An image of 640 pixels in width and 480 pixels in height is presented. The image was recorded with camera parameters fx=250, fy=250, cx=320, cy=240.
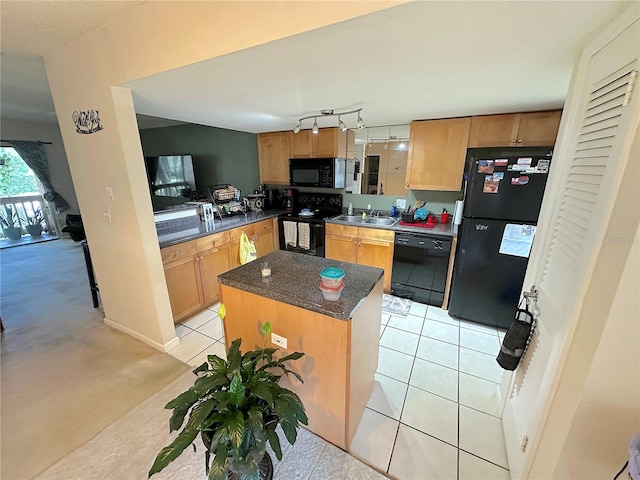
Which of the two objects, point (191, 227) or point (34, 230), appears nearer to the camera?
point (191, 227)

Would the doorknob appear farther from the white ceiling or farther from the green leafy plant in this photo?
the green leafy plant

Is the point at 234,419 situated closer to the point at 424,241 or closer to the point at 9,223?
the point at 424,241

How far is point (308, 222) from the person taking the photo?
11.0ft

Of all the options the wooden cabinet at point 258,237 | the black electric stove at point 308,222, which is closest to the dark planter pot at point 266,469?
the wooden cabinet at point 258,237

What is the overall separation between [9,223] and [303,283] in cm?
709

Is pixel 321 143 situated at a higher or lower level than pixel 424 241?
higher

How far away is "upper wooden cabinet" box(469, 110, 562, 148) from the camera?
2215mm

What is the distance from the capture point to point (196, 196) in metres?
4.07

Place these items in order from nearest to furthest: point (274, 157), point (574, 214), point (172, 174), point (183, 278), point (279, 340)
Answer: point (574, 214), point (279, 340), point (183, 278), point (274, 157), point (172, 174)

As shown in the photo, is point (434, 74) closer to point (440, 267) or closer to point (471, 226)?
point (471, 226)

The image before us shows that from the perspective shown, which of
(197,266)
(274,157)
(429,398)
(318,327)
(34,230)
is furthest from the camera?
(34,230)

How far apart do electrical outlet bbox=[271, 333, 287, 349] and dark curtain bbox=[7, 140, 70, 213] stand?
643 cm

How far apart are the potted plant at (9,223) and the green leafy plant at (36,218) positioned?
0.68ft

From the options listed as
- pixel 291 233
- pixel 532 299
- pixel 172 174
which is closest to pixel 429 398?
pixel 532 299
